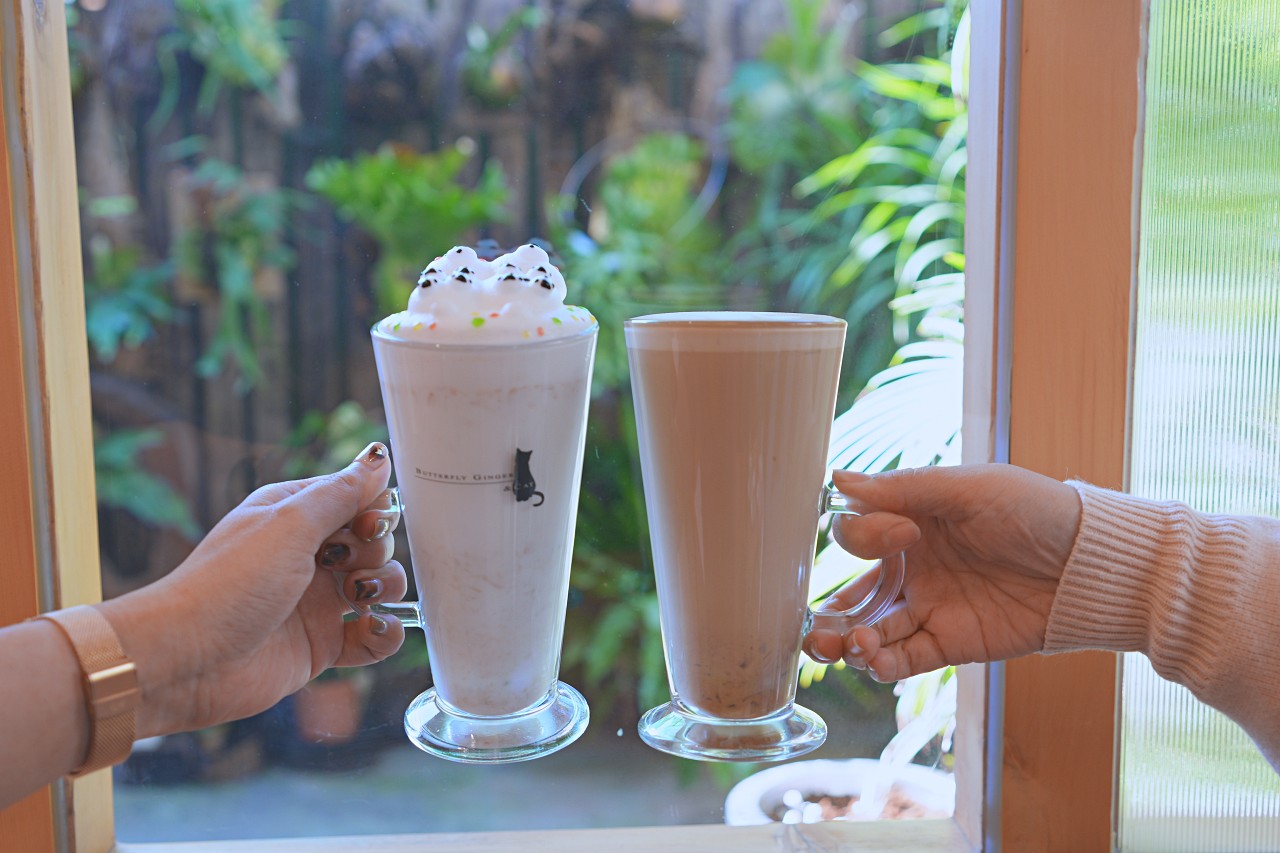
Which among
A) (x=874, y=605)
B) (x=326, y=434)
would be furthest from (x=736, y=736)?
(x=326, y=434)

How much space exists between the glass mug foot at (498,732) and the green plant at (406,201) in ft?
1.96

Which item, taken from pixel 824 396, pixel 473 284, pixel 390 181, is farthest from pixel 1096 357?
pixel 390 181

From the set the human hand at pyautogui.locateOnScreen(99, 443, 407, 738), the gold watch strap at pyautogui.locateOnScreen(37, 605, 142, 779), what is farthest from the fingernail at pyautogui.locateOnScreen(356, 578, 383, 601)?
the gold watch strap at pyautogui.locateOnScreen(37, 605, 142, 779)

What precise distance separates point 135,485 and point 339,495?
0.54 meters

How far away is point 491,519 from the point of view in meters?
0.89

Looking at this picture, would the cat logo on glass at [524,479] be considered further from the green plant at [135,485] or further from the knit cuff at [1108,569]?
the green plant at [135,485]

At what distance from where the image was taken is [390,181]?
52.8 inches

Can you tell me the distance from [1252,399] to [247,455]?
Result: 1.30 m

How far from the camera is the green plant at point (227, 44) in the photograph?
1.31 meters

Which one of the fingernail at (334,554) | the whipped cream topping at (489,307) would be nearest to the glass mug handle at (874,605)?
the whipped cream topping at (489,307)

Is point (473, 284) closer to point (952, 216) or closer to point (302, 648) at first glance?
point (302, 648)

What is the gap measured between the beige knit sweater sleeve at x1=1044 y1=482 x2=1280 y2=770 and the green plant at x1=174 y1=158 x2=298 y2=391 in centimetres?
106

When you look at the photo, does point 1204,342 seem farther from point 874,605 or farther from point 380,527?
point 380,527

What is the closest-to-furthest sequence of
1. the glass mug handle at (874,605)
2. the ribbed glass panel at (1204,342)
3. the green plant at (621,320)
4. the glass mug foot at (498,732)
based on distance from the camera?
the glass mug foot at (498,732)
the glass mug handle at (874,605)
the ribbed glass panel at (1204,342)
the green plant at (621,320)
